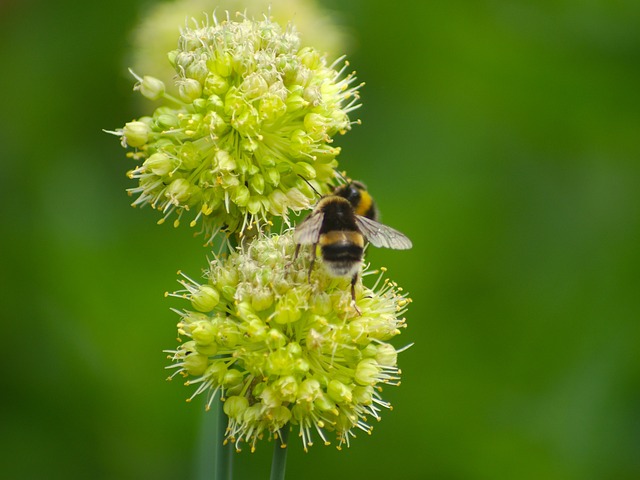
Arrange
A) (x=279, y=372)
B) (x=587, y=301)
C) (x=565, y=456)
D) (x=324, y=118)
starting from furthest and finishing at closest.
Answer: (x=587, y=301) < (x=565, y=456) < (x=324, y=118) < (x=279, y=372)

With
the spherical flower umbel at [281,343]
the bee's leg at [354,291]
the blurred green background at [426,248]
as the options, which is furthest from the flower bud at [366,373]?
the blurred green background at [426,248]

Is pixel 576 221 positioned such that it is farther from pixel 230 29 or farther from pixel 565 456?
pixel 230 29

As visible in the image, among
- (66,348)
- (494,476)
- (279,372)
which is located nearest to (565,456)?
(494,476)

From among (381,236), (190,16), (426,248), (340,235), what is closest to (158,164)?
(340,235)

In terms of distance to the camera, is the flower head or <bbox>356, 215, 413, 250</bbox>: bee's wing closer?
<bbox>356, 215, 413, 250</bbox>: bee's wing

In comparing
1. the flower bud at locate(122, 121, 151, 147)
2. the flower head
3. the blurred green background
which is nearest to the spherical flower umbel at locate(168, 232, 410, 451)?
the flower bud at locate(122, 121, 151, 147)

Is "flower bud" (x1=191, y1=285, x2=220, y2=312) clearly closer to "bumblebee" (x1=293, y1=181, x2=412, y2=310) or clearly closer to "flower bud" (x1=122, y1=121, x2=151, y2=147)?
"bumblebee" (x1=293, y1=181, x2=412, y2=310)

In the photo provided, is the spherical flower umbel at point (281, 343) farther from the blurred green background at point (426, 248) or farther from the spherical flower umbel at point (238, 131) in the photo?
the blurred green background at point (426, 248)

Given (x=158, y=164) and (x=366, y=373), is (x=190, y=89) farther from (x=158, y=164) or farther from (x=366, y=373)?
(x=366, y=373)
